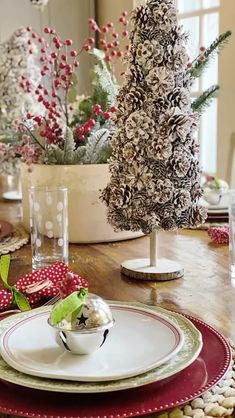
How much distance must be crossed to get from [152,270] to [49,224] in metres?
0.25

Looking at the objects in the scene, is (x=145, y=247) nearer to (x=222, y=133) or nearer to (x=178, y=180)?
(x=178, y=180)

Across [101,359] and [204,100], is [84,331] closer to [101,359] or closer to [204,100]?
[101,359]

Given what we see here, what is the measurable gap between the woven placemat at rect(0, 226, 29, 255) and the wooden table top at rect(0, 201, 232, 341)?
17 millimetres

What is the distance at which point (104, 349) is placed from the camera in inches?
25.9

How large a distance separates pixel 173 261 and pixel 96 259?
179 millimetres

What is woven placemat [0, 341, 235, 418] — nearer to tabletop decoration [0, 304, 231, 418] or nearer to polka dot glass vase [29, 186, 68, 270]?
tabletop decoration [0, 304, 231, 418]

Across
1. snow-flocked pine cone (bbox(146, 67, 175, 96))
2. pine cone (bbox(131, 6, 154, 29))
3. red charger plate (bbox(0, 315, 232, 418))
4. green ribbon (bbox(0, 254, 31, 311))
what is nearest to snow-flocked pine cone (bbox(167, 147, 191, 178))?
snow-flocked pine cone (bbox(146, 67, 175, 96))

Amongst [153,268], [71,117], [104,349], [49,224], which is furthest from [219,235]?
[104,349]

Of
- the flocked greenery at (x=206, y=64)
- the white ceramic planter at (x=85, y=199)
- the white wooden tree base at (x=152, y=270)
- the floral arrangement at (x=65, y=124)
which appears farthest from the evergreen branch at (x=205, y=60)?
the white wooden tree base at (x=152, y=270)

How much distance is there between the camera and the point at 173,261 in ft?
3.80

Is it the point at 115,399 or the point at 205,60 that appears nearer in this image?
the point at 115,399

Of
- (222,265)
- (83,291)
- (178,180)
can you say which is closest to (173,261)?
(222,265)

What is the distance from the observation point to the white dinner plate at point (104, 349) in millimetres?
598

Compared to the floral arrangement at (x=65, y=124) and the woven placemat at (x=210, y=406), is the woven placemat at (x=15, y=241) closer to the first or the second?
the floral arrangement at (x=65, y=124)
